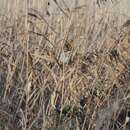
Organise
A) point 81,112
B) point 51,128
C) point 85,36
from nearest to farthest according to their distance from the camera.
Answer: point 51,128
point 81,112
point 85,36

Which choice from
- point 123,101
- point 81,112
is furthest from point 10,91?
point 123,101

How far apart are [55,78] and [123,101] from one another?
1.20 ft

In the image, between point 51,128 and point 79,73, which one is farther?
point 79,73

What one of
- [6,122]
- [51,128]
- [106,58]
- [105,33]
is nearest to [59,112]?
[51,128]

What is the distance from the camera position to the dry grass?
2348 mm

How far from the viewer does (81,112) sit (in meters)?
2.49

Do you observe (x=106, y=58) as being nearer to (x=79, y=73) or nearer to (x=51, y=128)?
(x=79, y=73)

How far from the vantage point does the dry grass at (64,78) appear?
235cm

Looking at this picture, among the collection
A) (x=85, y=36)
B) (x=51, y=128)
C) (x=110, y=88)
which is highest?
(x=85, y=36)

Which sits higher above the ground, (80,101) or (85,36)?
(85,36)

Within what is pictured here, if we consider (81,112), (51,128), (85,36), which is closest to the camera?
(51,128)

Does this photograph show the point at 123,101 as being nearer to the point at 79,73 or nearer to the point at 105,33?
the point at 79,73

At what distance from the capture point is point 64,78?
245 centimetres

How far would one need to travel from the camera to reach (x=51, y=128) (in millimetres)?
2312
